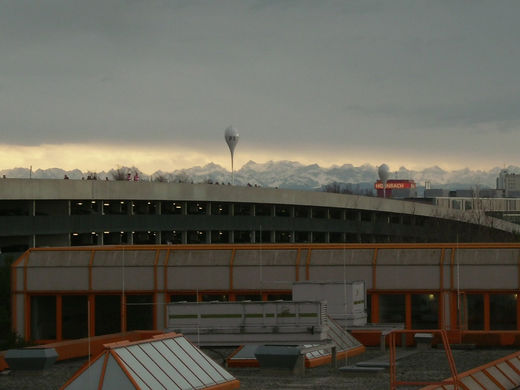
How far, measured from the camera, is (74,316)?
1737 inches

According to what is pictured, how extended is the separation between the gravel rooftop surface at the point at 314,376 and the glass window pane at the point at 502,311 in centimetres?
491

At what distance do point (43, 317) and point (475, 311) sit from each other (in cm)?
1690

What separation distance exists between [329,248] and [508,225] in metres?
92.4

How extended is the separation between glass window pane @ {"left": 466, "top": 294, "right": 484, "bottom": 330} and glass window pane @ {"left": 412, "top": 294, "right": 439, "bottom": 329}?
1197 millimetres

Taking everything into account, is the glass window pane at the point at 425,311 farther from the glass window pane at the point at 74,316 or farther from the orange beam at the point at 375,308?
the glass window pane at the point at 74,316

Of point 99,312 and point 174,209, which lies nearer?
point 99,312

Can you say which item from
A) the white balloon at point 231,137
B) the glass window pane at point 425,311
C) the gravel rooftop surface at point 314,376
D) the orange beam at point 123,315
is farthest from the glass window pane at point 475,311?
the white balloon at point 231,137

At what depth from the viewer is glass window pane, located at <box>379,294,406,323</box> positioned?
42.8 metres

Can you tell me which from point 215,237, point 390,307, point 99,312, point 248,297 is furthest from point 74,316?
point 215,237

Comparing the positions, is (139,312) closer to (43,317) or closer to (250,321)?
(43,317)

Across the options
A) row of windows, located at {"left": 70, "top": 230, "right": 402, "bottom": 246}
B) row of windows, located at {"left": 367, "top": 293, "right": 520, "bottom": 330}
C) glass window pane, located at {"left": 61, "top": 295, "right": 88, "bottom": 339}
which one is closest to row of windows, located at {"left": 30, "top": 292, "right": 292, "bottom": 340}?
glass window pane, located at {"left": 61, "top": 295, "right": 88, "bottom": 339}

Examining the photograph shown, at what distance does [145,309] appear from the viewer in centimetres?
4350

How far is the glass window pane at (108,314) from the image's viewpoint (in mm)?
43469

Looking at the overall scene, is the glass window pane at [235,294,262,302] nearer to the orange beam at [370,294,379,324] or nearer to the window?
the window
